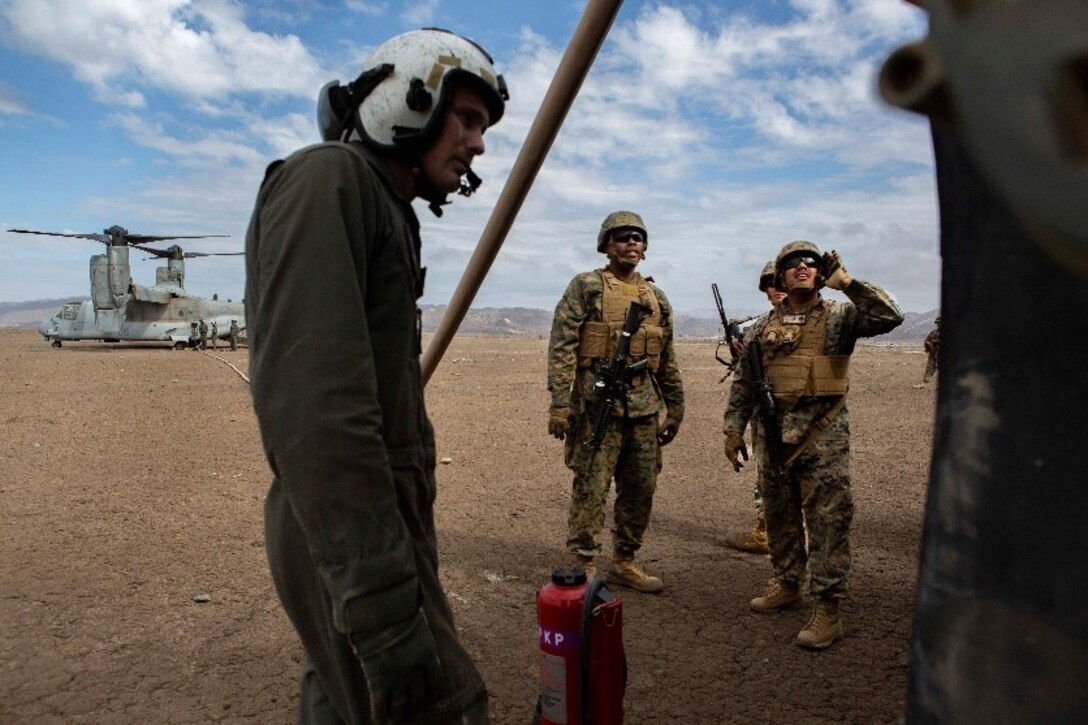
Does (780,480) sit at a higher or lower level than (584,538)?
higher

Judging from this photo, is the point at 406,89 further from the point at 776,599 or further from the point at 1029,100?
the point at 776,599

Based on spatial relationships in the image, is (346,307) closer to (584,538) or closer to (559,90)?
(559,90)

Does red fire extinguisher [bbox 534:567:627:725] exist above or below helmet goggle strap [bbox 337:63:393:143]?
below

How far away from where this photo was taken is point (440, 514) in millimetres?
7230

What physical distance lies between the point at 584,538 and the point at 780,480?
1.37 meters

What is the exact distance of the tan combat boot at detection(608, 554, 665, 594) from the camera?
17.5ft

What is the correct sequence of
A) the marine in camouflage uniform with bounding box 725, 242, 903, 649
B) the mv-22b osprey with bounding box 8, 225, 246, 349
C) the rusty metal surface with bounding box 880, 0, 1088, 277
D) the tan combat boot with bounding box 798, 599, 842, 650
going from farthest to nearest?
the mv-22b osprey with bounding box 8, 225, 246, 349 → the marine in camouflage uniform with bounding box 725, 242, 903, 649 → the tan combat boot with bounding box 798, 599, 842, 650 → the rusty metal surface with bounding box 880, 0, 1088, 277

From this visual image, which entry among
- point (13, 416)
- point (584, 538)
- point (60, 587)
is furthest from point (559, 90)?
point (13, 416)

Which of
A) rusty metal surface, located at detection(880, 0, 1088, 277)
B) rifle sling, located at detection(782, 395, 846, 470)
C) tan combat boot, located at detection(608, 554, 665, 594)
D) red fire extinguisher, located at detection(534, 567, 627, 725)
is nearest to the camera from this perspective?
rusty metal surface, located at detection(880, 0, 1088, 277)

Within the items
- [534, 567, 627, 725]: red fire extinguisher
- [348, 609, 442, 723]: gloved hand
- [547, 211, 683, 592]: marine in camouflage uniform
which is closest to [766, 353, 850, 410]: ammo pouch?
[547, 211, 683, 592]: marine in camouflage uniform

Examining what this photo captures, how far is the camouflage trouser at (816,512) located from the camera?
4.55 metres

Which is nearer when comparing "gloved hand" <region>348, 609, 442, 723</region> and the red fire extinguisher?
"gloved hand" <region>348, 609, 442, 723</region>

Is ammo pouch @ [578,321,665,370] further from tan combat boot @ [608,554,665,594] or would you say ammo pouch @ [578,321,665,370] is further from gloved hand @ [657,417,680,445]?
tan combat boot @ [608,554,665,594]

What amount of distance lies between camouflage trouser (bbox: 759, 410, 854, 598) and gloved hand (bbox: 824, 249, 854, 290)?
0.77 meters
